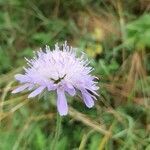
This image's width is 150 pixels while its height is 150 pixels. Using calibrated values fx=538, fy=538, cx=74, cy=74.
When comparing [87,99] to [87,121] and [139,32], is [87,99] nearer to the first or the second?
[87,121]

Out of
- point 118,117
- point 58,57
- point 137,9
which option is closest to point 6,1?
point 137,9

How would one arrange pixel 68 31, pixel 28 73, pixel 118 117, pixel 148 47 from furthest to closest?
pixel 68 31
pixel 148 47
pixel 118 117
pixel 28 73

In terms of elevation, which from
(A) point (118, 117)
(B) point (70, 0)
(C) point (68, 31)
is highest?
(B) point (70, 0)

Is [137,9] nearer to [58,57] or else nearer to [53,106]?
[53,106]

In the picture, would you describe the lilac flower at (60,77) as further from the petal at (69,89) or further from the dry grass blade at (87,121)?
the dry grass blade at (87,121)

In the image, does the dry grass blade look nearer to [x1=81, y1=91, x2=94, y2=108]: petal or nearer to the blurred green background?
the blurred green background

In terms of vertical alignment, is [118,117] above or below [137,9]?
below
